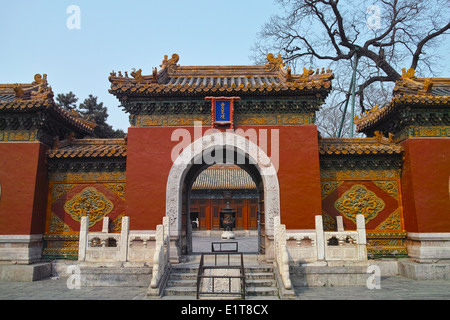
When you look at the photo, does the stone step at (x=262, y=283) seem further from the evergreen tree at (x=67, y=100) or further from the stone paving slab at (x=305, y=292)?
the evergreen tree at (x=67, y=100)

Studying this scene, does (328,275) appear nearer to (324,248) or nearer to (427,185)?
(324,248)

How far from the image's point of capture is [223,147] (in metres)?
8.95

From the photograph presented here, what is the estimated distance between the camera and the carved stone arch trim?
8438 millimetres

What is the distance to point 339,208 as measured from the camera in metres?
9.18

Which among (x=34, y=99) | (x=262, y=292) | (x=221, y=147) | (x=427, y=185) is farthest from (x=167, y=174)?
(x=427, y=185)

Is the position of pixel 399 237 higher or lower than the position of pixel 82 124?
lower

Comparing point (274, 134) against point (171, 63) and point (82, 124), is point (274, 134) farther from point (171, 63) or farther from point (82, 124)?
Answer: point (82, 124)

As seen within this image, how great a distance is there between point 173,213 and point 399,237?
19.6 ft

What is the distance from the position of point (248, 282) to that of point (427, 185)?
5.25 metres

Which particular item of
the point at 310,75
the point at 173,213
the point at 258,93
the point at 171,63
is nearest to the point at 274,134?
the point at 258,93

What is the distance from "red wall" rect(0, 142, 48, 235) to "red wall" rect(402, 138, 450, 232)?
9656 millimetres

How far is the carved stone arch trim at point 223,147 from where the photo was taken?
8.44m

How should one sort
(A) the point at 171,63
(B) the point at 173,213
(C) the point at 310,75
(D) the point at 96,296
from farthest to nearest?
(A) the point at 171,63
(C) the point at 310,75
(B) the point at 173,213
(D) the point at 96,296

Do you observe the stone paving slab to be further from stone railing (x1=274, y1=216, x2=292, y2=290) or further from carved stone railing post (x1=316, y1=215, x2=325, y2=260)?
carved stone railing post (x1=316, y1=215, x2=325, y2=260)
